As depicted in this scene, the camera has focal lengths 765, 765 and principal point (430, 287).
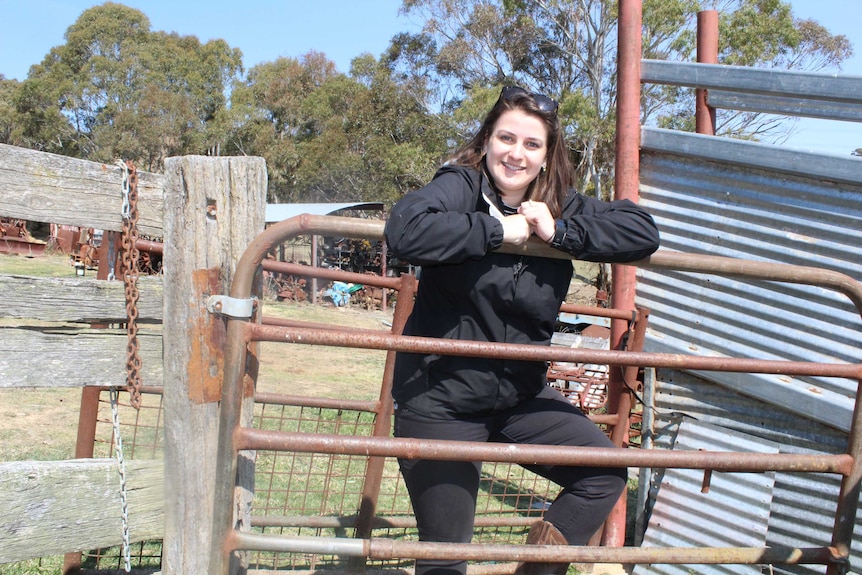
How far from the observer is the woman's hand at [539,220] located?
2131mm

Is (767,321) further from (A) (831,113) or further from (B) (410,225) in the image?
(B) (410,225)

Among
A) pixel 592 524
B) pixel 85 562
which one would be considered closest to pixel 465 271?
pixel 592 524

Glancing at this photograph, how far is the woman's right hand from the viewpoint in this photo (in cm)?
210

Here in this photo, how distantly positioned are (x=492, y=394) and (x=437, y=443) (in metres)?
0.28

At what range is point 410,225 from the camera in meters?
2.05

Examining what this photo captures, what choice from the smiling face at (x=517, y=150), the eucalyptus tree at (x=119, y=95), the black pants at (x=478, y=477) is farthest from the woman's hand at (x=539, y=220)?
the eucalyptus tree at (x=119, y=95)

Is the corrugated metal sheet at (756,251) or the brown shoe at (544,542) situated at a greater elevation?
the corrugated metal sheet at (756,251)

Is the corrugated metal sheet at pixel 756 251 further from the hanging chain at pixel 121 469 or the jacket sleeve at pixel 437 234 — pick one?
the hanging chain at pixel 121 469

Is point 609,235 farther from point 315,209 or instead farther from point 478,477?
point 315,209

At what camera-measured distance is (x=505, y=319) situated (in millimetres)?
2283

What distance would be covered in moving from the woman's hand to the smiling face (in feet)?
0.81

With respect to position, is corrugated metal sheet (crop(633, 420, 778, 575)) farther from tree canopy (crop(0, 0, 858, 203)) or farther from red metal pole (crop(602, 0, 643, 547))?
tree canopy (crop(0, 0, 858, 203))

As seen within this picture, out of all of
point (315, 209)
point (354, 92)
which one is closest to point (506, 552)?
point (315, 209)

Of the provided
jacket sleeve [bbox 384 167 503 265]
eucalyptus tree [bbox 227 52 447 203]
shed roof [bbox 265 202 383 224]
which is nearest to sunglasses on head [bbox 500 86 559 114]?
jacket sleeve [bbox 384 167 503 265]
